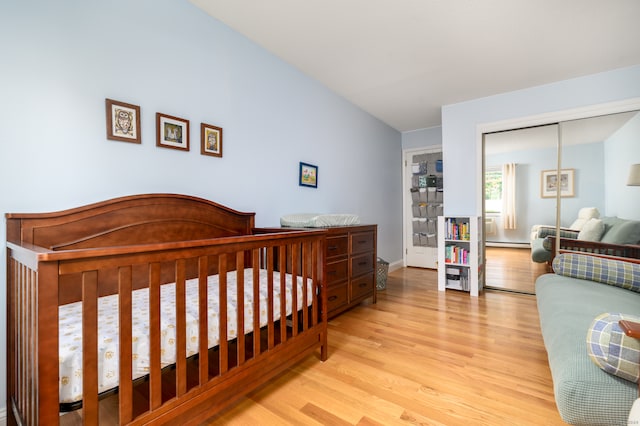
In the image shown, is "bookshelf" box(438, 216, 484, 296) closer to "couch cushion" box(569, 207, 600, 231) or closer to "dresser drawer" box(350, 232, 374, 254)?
"couch cushion" box(569, 207, 600, 231)

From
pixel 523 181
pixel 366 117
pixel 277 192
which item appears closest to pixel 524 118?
pixel 523 181

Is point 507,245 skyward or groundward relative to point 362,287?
skyward

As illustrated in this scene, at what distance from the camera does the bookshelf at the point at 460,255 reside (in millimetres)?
3328

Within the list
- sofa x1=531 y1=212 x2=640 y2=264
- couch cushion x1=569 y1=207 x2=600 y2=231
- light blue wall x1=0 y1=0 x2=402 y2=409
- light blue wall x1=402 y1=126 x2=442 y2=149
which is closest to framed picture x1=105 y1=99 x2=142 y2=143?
light blue wall x1=0 y1=0 x2=402 y2=409

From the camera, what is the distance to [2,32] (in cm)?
124

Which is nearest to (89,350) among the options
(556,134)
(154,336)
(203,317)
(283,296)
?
(154,336)

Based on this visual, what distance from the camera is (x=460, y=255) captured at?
346 cm

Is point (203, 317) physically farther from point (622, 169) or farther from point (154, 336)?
point (622, 169)

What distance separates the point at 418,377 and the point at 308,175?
6.44 ft

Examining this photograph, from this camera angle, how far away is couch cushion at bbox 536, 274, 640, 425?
0.85 meters

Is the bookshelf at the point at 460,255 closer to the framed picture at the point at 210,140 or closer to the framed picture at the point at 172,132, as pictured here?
the framed picture at the point at 210,140

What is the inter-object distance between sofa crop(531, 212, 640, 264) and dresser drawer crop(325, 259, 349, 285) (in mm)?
2373

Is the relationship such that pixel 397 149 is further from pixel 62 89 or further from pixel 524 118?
pixel 62 89

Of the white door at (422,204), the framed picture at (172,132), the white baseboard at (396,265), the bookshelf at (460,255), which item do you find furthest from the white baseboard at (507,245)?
the framed picture at (172,132)
